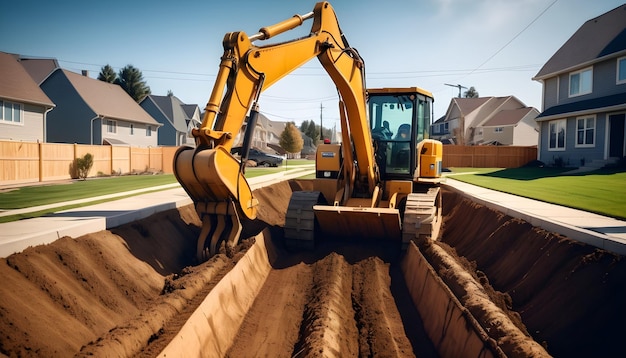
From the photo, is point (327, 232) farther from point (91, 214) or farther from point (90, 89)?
point (90, 89)

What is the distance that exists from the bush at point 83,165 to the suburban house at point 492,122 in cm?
4046

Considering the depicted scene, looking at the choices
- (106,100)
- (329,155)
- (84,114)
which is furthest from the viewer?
(106,100)

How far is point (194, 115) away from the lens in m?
62.2

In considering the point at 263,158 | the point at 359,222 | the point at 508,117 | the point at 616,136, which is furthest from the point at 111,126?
the point at 508,117

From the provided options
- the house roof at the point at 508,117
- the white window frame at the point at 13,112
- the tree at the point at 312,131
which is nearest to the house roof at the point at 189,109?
the white window frame at the point at 13,112

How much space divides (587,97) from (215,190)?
25.8m

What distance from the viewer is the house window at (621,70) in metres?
23.5

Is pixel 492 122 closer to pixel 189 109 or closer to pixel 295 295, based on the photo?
pixel 189 109

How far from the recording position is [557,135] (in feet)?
93.0

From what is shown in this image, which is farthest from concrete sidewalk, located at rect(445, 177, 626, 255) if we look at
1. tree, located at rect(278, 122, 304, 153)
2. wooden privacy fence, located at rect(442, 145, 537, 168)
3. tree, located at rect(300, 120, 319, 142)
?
tree, located at rect(300, 120, 319, 142)

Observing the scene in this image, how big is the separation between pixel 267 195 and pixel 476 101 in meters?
48.6

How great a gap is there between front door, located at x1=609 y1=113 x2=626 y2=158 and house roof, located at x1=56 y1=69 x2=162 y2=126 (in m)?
34.5

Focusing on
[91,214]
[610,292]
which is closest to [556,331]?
[610,292]

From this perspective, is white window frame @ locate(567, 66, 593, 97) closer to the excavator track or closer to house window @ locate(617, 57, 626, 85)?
house window @ locate(617, 57, 626, 85)
